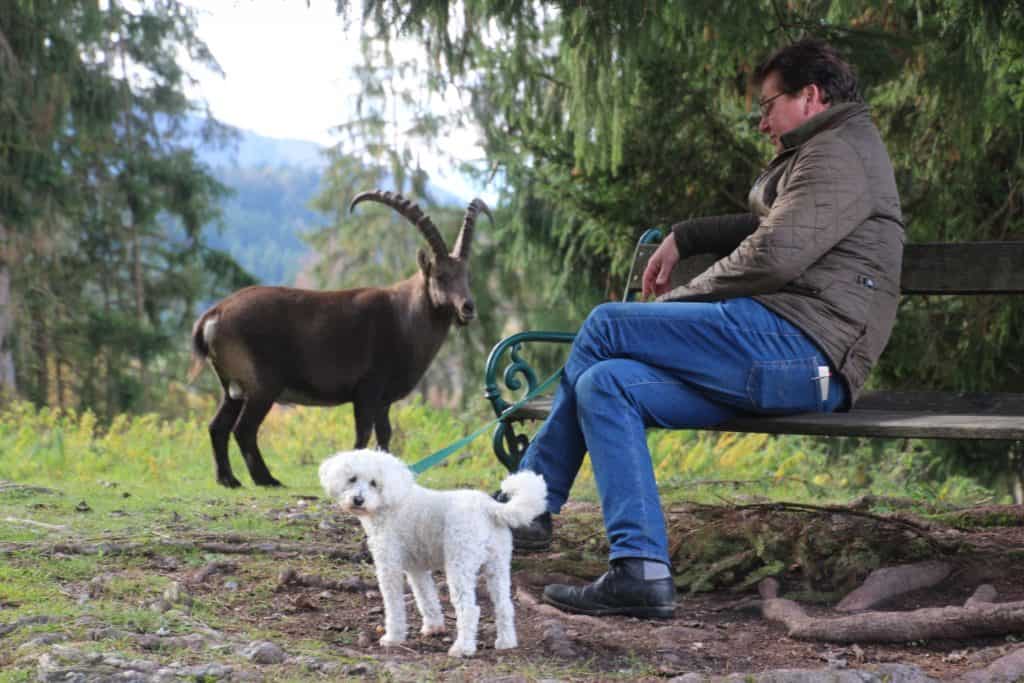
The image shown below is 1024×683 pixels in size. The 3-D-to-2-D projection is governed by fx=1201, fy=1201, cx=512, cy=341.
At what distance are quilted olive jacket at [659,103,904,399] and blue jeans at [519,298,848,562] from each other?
0.08 metres

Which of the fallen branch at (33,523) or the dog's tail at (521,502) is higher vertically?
the dog's tail at (521,502)

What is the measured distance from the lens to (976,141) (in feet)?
23.6

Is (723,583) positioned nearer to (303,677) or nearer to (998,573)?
(998,573)

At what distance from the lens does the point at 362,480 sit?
3.38m

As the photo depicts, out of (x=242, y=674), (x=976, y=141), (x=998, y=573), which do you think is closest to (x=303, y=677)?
(x=242, y=674)

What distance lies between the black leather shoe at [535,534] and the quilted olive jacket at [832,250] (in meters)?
0.95

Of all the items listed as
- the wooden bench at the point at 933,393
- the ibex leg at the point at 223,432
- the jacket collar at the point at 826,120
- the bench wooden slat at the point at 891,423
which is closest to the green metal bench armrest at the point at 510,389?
the wooden bench at the point at 933,393

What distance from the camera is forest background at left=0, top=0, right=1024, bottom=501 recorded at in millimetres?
6098

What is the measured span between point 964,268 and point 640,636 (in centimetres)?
225

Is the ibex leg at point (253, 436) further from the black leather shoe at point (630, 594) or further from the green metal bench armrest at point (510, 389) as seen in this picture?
the black leather shoe at point (630, 594)

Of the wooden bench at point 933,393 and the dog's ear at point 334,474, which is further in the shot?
the wooden bench at point 933,393

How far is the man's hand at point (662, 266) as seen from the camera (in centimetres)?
465

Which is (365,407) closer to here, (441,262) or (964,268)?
(441,262)

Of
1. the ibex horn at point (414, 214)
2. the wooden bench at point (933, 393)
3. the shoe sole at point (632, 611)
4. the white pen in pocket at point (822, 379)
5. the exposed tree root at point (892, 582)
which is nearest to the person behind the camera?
the shoe sole at point (632, 611)
